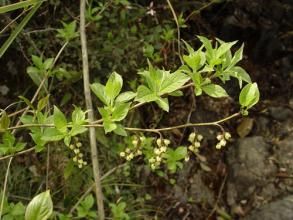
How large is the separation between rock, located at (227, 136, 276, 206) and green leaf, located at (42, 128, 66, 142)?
5.31 feet

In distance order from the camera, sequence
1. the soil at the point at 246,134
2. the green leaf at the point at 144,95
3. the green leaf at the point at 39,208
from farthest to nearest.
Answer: the soil at the point at 246,134 < the green leaf at the point at 144,95 < the green leaf at the point at 39,208

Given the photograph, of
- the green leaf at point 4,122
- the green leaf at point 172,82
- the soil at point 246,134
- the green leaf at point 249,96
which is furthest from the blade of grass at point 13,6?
the soil at point 246,134

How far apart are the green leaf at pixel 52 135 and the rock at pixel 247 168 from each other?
1.62 meters

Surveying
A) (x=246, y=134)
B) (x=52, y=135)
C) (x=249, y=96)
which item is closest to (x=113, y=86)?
(x=52, y=135)

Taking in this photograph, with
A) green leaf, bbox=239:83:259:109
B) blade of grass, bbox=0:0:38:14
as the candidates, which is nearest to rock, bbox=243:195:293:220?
green leaf, bbox=239:83:259:109

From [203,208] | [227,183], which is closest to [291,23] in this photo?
[227,183]

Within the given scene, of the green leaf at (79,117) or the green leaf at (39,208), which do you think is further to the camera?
the green leaf at (79,117)

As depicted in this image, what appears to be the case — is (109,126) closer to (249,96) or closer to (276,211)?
(249,96)

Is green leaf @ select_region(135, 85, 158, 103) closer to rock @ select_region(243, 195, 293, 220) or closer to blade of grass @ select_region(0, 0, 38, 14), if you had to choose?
blade of grass @ select_region(0, 0, 38, 14)

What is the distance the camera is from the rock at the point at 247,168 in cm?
254

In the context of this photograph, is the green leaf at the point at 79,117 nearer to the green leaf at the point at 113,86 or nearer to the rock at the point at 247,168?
the green leaf at the point at 113,86

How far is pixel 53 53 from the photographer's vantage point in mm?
2256

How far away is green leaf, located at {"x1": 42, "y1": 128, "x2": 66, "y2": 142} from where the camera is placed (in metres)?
1.07

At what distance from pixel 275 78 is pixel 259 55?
163mm
